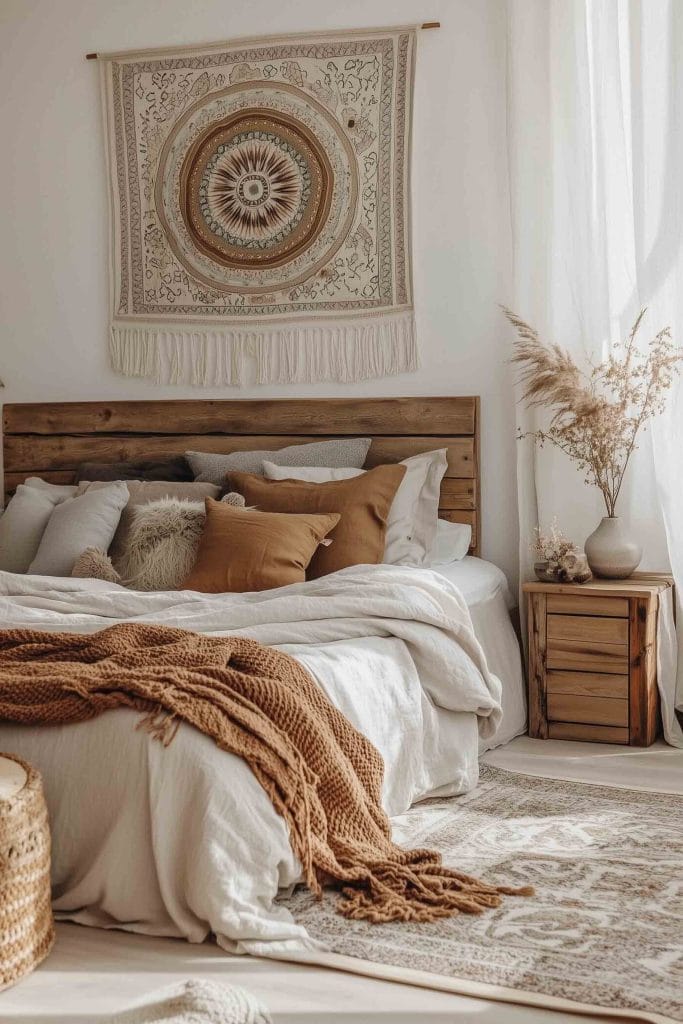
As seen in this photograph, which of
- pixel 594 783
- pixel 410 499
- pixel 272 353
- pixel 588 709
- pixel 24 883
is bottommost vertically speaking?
pixel 594 783

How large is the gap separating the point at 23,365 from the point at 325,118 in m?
1.61

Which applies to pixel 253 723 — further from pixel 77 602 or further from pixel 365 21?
pixel 365 21

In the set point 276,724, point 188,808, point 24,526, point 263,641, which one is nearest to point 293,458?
point 24,526

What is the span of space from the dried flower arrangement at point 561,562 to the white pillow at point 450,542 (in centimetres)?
31

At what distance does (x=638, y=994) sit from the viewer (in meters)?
2.00

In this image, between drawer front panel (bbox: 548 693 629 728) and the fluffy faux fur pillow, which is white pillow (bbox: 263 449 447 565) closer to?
the fluffy faux fur pillow

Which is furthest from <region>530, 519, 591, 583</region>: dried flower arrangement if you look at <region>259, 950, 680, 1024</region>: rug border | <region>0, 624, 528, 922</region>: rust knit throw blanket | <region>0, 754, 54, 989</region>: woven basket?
<region>0, 754, 54, 989</region>: woven basket

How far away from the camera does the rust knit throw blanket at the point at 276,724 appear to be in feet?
7.77

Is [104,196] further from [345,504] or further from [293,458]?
[345,504]

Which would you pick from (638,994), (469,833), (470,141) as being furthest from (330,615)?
(470,141)

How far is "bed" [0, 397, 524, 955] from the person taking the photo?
2281mm

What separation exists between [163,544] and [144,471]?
2.45 feet

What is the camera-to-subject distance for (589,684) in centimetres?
381

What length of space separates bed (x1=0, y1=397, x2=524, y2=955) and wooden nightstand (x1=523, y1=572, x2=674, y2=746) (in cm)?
13
